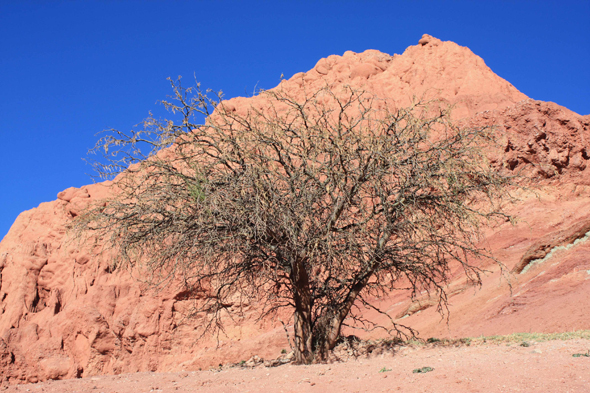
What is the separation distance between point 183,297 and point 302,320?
8.88 meters

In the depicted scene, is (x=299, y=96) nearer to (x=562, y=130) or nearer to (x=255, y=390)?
(x=562, y=130)

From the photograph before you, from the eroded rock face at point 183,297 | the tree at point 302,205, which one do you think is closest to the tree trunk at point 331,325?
the tree at point 302,205

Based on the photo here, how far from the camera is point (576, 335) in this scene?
6574 millimetres

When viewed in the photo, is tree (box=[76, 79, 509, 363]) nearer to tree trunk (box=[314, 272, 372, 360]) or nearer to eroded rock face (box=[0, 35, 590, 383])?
tree trunk (box=[314, 272, 372, 360])

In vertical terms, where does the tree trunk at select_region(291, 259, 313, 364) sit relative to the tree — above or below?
below

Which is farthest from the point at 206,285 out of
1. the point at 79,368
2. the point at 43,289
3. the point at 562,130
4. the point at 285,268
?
the point at 562,130

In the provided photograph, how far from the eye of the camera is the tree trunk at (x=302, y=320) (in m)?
7.26

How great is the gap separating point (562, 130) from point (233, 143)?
813 inches

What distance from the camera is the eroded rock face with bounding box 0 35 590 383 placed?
11129mm

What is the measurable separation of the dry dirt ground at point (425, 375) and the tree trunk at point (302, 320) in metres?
0.89

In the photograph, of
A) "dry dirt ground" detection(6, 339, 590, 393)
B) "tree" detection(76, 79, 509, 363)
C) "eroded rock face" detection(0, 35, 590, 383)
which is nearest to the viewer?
Answer: "dry dirt ground" detection(6, 339, 590, 393)

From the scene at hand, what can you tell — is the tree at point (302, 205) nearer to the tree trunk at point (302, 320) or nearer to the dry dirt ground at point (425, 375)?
the tree trunk at point (302, 320)

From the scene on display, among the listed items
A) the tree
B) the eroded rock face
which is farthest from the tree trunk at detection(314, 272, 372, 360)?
the eroded rock face

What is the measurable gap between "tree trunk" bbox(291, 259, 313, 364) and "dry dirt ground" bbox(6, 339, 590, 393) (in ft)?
2.93
